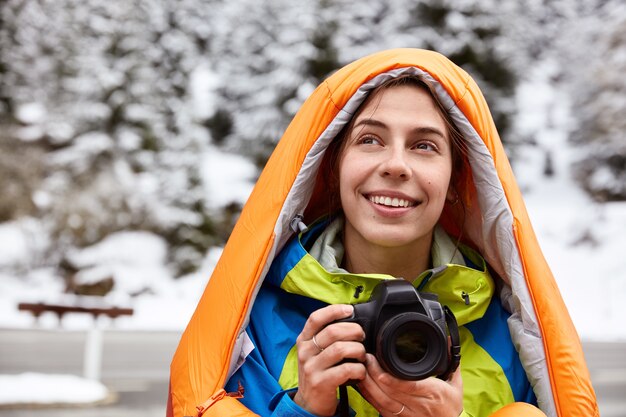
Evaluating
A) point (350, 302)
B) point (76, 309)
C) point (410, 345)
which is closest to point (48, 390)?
point (76, 309)

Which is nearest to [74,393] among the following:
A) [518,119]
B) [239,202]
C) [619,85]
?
[239,202]

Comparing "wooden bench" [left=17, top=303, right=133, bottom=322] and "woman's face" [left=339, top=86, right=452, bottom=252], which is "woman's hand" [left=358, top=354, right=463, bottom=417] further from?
"wooden bench" [left=17, top=303, right=133, bottom=322]

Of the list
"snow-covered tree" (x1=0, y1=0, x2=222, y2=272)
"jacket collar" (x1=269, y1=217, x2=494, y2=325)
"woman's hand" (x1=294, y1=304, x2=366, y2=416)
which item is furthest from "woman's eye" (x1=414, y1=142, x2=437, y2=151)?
"snow-covered tree" (x1=0, y1=0, x2=222, y2=272)

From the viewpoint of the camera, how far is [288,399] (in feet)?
4.43

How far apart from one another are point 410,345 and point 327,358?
0.16 meters

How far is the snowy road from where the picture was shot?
20.5ft

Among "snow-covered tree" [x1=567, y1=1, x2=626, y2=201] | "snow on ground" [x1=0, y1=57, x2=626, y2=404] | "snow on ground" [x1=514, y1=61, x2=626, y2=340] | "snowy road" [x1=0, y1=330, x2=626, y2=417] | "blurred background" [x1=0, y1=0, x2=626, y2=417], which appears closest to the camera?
"snowy road" [x1=0, y1=330, x2=626, y2=417]

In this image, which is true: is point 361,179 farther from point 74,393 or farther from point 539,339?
point 74,393

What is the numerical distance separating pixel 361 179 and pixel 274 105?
21603 millimetres

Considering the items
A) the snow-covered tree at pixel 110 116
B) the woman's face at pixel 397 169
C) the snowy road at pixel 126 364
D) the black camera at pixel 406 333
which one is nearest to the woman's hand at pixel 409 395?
the black camera at pixel 406 333

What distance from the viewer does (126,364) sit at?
344 inches

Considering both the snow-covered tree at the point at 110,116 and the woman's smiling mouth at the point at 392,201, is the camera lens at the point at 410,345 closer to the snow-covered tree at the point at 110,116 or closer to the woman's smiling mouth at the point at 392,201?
the woman's smiling mouth at the point at 392,201

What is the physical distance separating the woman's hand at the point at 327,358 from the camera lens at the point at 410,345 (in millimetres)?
74

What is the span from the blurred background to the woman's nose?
1285 centimetres
